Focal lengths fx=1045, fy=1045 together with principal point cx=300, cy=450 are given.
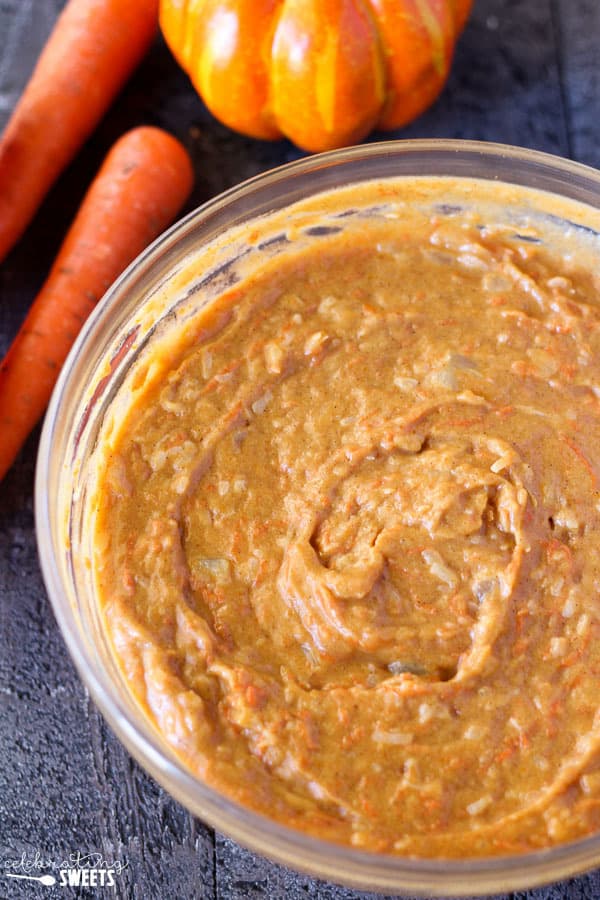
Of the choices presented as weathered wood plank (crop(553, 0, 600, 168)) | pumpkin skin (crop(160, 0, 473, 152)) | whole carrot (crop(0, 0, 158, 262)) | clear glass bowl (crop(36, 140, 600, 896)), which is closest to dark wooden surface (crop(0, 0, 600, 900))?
weathered wood plank (crop(553, 0, 600, 168))

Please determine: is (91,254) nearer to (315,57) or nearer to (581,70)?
(315,57)

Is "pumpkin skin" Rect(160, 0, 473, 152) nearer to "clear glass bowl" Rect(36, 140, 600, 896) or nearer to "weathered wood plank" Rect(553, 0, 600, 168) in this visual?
"clear glass bowl" Rect(36, 140, 600, 896)

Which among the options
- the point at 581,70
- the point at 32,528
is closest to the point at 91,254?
the point at 32,528

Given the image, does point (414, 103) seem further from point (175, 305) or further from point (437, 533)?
point (437, 533)

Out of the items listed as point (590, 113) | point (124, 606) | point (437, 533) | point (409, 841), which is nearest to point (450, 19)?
point (590, 113)

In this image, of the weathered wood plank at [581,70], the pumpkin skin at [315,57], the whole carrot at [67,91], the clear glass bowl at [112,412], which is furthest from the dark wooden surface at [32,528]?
the clear glass bowl at [112,412]
